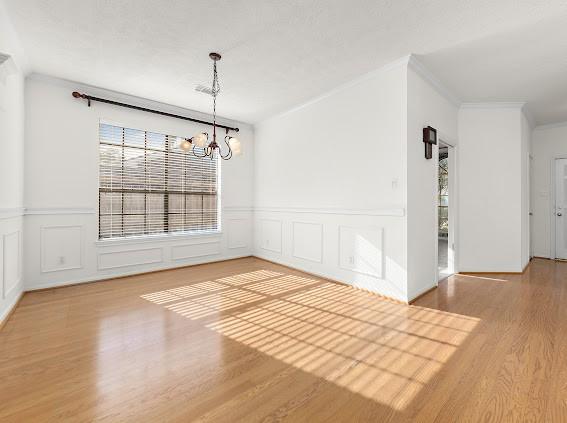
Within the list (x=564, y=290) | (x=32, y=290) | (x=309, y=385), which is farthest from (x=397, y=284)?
(x=32, y=290)

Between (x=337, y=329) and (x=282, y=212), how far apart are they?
2883 mm

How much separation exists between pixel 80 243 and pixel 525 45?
18.9 feet

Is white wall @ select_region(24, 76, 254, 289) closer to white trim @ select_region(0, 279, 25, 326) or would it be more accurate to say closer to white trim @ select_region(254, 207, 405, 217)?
white trim @ select_region(0, 279, 25, 326)

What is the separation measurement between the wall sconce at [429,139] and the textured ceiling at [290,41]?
70 cm

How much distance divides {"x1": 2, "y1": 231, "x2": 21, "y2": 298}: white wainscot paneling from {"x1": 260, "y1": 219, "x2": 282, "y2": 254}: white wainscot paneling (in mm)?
3541

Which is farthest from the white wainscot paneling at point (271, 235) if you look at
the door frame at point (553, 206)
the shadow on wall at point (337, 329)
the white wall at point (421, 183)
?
the door frame at point (553, 206)

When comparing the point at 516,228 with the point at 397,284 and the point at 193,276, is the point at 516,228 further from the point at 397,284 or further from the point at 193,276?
the point at 193,276

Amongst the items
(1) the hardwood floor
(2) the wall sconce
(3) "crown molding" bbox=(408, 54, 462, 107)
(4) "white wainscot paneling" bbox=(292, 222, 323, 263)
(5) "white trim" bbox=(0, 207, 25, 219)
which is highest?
(3) "crown molding" bbox=(408, 54, 462, 107)

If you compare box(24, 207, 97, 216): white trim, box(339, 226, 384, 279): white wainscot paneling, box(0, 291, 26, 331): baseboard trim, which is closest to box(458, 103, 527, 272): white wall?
box(339, 226, 384, 279): white wainscot paneling

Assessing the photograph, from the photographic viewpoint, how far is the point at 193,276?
4.42 metres

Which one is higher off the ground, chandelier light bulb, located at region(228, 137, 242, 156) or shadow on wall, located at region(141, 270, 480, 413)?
chandelier light bulb, located at region(228, 137, 242, 156)

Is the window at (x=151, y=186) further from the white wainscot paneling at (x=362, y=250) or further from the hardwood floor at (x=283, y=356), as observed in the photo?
the white wainscot paneling at (x=362, y=250)

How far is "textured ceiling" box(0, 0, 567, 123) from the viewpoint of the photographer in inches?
94.0

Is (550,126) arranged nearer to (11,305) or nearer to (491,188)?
(491,188)
